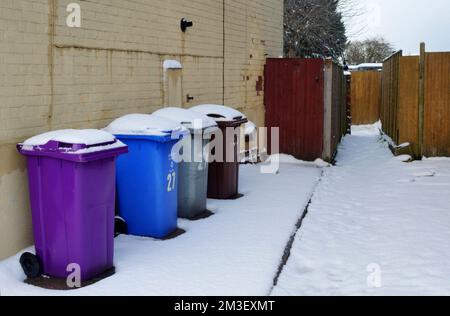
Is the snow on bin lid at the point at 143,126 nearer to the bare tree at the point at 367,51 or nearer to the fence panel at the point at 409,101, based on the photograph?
the fence panel at the point at 409,101

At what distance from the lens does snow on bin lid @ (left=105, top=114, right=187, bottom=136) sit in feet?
20.8

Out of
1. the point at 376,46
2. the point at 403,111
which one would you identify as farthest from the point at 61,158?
the point at 376,46

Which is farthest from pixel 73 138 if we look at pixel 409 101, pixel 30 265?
pixel 409 101

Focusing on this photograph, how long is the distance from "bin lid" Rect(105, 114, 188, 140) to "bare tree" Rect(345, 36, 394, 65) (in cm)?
4311

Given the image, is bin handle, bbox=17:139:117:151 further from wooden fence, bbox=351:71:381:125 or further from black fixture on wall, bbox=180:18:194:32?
wooden fence, bbox=351:71:381:125

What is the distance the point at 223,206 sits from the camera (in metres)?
8.20

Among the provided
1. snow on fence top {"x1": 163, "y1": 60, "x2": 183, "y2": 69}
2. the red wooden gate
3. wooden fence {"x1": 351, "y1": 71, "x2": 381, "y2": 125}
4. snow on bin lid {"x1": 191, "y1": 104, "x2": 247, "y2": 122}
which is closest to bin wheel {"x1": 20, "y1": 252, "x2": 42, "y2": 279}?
snow on bin lid {"x1": 191, "y1": 104, "x2": 247, "y2": 122}

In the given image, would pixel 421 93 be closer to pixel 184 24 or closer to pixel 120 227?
pixel 184 24

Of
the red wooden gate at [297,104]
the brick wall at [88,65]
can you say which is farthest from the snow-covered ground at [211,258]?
the red wooden gate at [297,104]

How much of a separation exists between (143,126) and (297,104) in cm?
689

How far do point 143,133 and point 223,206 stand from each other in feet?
7.23

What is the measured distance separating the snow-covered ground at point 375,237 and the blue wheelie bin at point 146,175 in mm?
1456

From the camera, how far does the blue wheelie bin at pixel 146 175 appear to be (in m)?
6.32

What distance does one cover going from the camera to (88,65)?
6.75m
